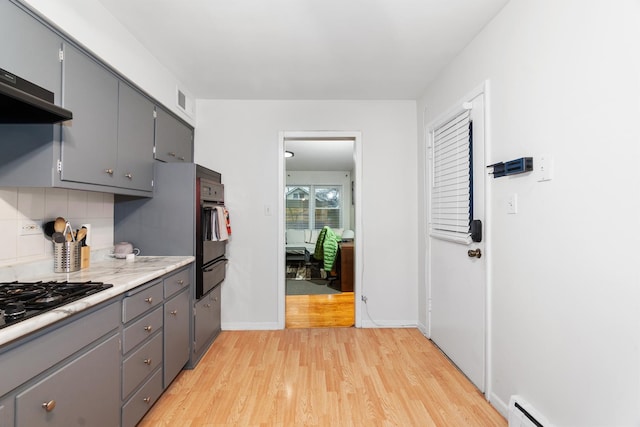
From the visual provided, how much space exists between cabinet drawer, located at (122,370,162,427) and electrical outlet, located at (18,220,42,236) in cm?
109

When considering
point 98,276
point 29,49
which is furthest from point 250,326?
point 29,49

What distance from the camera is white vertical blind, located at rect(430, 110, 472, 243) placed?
7.76 ft

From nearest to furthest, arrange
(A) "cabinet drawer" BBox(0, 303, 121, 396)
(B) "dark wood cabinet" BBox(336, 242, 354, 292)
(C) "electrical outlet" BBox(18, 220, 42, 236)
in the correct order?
(A) "cabinet drawer" BBox(0, 303, 121, 396), (C) "electrical outlet" BBox(18, 220, 42, 236), (B) "dark wood cabinet" BBox(336, 242, 354, 292)

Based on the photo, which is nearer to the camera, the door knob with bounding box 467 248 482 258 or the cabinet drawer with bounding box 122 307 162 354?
the cabinet drawer with bounding box 122 307 162 354

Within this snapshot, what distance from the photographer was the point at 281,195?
11.3 feet

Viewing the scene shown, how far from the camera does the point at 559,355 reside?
5.02 feet

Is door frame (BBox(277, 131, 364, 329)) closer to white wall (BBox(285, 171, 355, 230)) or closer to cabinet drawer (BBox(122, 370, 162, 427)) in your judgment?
cabinet drawer (BBox(122, 370, 162, 427))

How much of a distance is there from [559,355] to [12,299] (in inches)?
94.7

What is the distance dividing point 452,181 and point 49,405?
270 cm

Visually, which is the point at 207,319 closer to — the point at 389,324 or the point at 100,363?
the point at 100,363

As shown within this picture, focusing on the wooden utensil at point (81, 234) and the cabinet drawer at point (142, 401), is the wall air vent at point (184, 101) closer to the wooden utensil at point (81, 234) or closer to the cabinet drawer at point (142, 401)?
the wooden utensil at point (81, 234)

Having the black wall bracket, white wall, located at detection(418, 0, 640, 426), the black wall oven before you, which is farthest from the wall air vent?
the black wall bracket

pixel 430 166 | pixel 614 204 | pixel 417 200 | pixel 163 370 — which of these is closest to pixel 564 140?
pixel 614 204

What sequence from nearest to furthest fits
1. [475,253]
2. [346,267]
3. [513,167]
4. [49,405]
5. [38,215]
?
[49,405]
[513,167]
[38,215]
[475,253]
[346,267]
